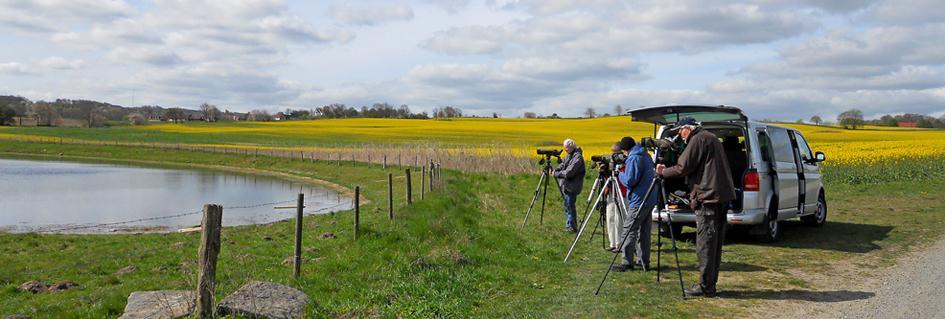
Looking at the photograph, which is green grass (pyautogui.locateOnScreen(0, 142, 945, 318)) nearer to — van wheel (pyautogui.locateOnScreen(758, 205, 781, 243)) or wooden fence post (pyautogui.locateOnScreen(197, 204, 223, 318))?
van wheel (pyautogui.locateOnScreen(758, 205, 781, 243))

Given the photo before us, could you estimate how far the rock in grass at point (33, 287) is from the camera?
1084 cm

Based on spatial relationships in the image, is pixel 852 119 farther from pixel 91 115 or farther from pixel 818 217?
pixel 91 115

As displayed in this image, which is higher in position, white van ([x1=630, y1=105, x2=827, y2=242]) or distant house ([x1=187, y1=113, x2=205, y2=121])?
distant house ([x1=187, y1=113, x2=205, y2=121])

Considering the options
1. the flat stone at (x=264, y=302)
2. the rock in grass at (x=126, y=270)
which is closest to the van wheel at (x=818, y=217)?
the flat stone at (x=264, y=302)

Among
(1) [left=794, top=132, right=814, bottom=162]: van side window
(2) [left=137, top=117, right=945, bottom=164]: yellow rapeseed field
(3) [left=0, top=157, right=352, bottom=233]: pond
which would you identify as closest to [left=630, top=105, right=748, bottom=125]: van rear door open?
(1) [left=794, top=132, right=814, bottom=162]: van side window

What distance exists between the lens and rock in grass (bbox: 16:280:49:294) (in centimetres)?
1084

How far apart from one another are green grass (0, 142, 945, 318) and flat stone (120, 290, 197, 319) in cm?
106

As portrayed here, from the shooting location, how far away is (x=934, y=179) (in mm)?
24250

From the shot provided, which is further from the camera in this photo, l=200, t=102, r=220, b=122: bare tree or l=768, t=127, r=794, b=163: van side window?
l=200, t=102, r=220, b=122: bare tree

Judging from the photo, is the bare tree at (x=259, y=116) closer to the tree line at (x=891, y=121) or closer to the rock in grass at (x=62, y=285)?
the tree line at (x=891, y=121)

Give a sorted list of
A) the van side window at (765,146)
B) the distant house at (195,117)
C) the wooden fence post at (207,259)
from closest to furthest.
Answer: the wooden fence post at (207,259)
the van side window at (765,146)
the distant house at (195,117)

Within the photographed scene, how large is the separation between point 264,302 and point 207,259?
657 mm

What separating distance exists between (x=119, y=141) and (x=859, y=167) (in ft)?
196

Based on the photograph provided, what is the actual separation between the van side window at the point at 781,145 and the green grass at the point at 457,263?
1.37 m
